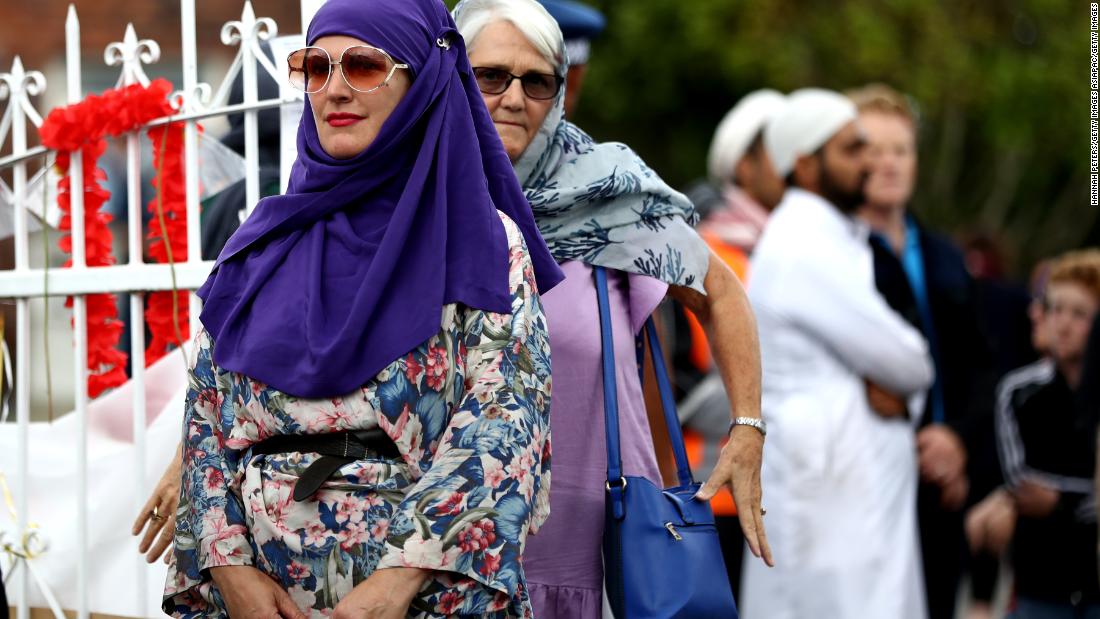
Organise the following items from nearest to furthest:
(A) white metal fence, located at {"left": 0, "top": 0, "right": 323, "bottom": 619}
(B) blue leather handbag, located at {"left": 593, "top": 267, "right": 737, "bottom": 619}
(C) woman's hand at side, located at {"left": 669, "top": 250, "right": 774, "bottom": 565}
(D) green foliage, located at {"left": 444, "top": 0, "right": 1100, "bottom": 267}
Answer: (B) blue leather handbag, located at {"left": 593, "top": 267, "right": 737, "bottom": 619} < (C) woman's hand at side, located at {"left": 669, "top": 250, "right": 774, "bottom": 565} < (A) white metal fence, located at {"left": 0, "top": 0, "right": 323, "bottom": 619} < (D) green foliage, located at {"left": 444, "top": 0, "right": 1100, "bottom": 267}

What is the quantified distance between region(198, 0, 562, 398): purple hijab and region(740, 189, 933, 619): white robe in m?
3.16

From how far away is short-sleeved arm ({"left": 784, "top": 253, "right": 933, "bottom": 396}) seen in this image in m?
5.86

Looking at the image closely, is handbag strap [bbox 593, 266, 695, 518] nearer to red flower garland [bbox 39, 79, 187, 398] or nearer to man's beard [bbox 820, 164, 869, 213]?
red flower garland [bbox 39, 79, 187, 398]

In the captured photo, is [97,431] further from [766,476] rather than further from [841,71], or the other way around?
[841,71]

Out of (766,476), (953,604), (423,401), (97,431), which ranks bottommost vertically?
(953,604)

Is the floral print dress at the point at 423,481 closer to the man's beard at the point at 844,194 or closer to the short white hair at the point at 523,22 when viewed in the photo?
the short white hair at the point at 523,22

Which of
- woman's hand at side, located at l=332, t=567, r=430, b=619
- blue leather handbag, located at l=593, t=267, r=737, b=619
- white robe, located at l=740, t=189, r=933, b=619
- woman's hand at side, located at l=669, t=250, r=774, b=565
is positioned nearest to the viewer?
woman's hand at side, located at l=332, t=567, r=430, b=619

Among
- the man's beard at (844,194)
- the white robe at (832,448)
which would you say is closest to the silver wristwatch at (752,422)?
the white robe at (832,448)

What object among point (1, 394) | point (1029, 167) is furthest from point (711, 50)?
point (1, 394)

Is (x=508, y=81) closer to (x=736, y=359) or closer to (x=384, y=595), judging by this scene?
(x=736, y=359)

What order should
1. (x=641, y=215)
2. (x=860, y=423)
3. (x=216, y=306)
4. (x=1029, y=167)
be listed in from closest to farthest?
(x=216, y=306) → (x=641, y=215) → (x=860, y=423) → (x=1029, y=167)

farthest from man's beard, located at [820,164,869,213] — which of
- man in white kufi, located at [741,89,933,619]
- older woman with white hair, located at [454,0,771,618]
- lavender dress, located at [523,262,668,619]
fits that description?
lavender dress, located at [523,262,668,619]

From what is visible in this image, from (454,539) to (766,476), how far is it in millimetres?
3355

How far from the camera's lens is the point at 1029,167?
18.5 m
